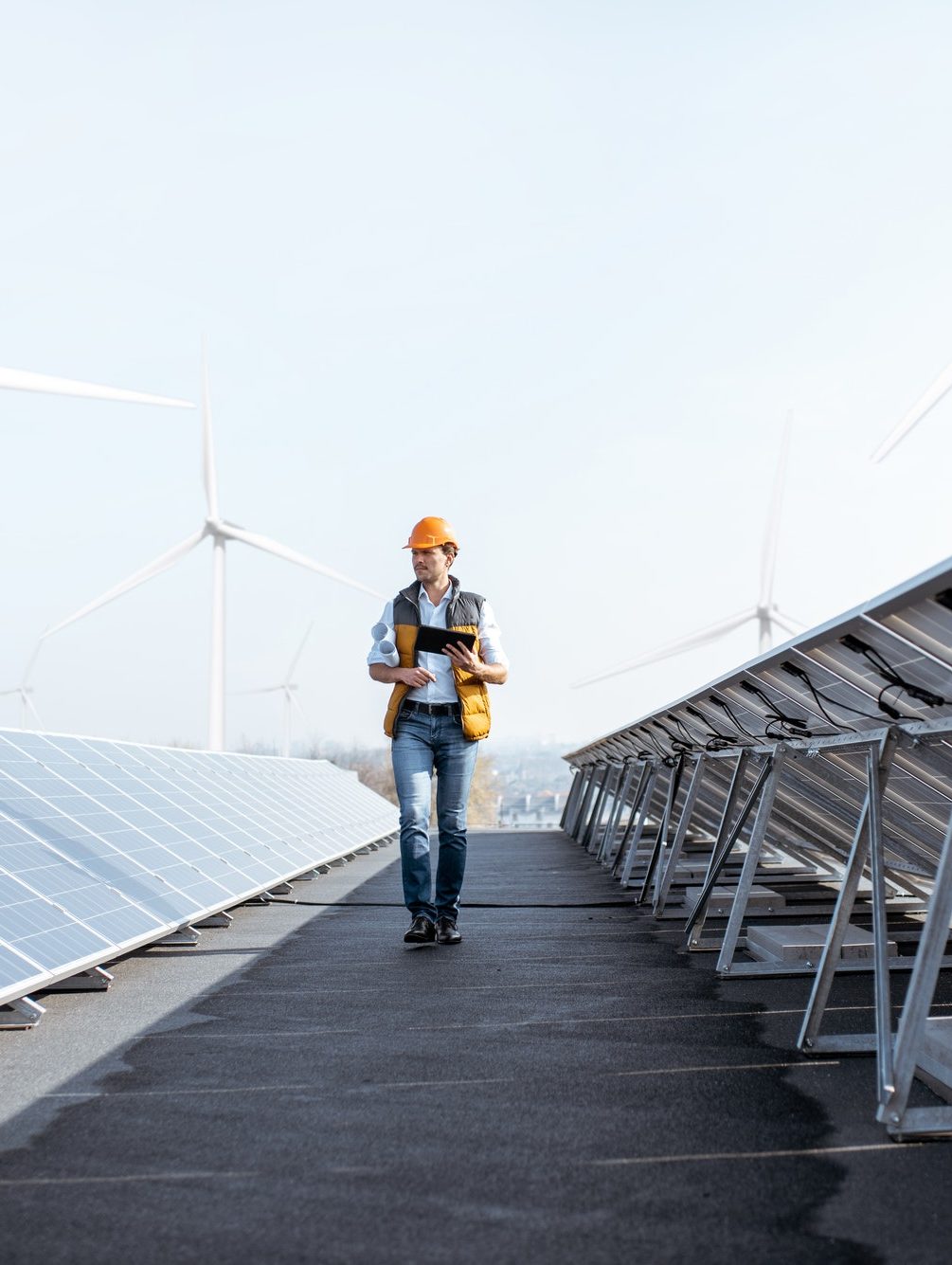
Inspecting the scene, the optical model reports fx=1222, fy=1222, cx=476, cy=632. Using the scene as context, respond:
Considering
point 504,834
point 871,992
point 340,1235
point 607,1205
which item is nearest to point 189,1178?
point 340,1235

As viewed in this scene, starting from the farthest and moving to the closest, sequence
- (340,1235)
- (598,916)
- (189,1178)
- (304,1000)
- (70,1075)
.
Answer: (598,916)
(304,1000)
(70,1075)
(189,1178)
(340,1235)

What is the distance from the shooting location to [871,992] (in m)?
7.07

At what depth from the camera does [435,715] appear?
8812mm

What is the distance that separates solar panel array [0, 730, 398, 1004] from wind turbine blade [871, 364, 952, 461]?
1022 cm

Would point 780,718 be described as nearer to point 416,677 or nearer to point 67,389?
point 416,677

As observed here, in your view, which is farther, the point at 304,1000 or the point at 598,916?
the point at 598,916

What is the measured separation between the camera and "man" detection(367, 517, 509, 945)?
28.5 ft

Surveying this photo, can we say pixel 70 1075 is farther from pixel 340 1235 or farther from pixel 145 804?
pixel 145 804

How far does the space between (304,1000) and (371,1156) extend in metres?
2.83

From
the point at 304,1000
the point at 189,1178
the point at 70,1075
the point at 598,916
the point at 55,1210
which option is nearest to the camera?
the point at 55,1210

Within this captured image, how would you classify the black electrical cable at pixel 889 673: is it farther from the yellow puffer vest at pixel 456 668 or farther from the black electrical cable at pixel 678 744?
the black electrical cable at pixel 678 744

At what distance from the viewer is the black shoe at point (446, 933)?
8.80 meters

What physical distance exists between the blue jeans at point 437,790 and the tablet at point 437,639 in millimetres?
566

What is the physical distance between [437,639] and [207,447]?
22.7 m
